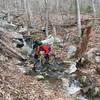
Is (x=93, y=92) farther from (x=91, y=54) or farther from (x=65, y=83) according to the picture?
(x=91, y=54)

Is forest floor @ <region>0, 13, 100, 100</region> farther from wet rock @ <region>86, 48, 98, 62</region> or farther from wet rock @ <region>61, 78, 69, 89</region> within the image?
wet rock @ <region>86, 48, 98, 62</region>

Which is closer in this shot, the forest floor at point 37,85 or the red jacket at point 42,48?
the forest floor at point 37,85

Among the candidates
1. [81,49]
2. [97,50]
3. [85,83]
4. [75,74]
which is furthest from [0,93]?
[97,50]

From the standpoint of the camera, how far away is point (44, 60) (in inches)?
521

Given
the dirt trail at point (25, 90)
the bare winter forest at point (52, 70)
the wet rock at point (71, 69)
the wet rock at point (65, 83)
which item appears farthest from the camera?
the wet rock at point (71, 69)

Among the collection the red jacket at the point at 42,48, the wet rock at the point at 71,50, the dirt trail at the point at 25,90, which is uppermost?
the red jacket at the point at 42,48

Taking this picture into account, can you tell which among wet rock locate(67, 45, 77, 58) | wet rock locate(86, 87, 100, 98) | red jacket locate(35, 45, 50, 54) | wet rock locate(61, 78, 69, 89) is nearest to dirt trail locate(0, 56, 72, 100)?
wet rock locate(61, 78, 69, 89)

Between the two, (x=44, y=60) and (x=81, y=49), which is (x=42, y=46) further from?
(x=81, y=49)

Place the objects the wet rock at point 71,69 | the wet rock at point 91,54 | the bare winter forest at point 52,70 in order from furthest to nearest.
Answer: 1. the wet rock at point 91,54
2. the wet rock at point 71,69
3. the bare winter forest at point 52,70

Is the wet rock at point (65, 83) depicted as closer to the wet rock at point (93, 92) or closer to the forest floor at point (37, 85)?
the forest floor at point (37, 85)

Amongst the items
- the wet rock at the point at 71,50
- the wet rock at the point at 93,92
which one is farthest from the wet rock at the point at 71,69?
the wet rock at the point at 93,92

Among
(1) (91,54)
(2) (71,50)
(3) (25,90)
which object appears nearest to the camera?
(3) (25,90)

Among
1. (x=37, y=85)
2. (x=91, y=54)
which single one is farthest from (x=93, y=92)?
(x=91, y=54)

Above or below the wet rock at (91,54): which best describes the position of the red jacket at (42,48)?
above
